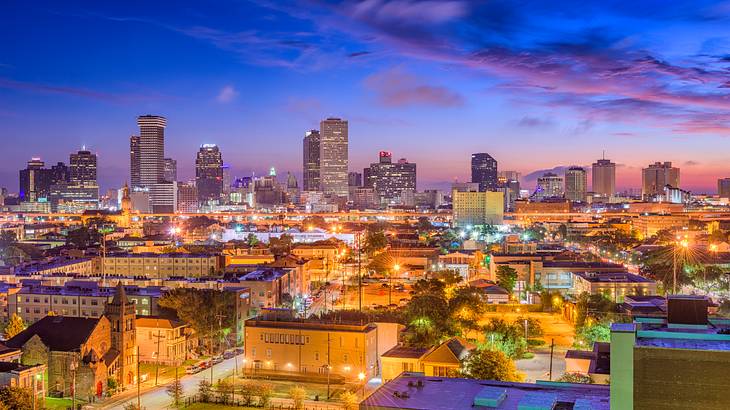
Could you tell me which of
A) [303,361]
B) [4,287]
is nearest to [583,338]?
[303,361]

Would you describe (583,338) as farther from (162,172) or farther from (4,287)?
(162,172)

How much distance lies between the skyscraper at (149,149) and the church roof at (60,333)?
180 metres

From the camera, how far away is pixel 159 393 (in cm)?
2023

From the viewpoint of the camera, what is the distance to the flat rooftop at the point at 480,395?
1286 cm

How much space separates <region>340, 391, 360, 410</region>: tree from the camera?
17938mm

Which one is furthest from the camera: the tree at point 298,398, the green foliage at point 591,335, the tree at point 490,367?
the green foliage at point 591,335

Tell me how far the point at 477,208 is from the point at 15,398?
10598 cm

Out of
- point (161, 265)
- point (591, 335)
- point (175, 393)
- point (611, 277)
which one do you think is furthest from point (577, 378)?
point (161, 265)

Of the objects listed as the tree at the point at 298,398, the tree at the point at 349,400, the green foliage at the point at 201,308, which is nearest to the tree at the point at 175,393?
the tree at the point at 298,398

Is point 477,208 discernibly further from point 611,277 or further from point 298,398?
point 298,398

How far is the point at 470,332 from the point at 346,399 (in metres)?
11.3

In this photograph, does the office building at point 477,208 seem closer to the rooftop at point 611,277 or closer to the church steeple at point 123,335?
the rooftop at point 611,277

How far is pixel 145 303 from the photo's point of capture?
95.1 feet

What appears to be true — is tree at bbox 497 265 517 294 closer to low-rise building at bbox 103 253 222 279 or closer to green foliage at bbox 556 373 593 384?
low-rise building at bbox 103 253 222 279
